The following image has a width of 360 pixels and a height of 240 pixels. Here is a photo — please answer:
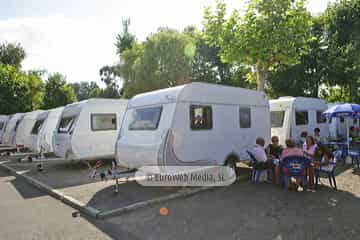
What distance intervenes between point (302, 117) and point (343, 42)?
10965mm

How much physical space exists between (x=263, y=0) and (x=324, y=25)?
526 inches

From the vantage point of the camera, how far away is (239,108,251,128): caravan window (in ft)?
26.5

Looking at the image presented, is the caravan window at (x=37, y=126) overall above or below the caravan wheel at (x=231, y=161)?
above

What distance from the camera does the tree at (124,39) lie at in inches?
1263

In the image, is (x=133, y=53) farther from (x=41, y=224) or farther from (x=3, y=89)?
(x=41, y=224)

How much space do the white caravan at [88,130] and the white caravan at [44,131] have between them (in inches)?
58.3

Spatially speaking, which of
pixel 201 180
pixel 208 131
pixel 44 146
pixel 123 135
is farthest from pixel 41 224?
pixel 44 146

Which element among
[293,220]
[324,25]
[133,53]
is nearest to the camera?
[293,220]

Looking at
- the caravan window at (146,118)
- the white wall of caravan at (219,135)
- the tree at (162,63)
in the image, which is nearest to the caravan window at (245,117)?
the white wall of caravan at (219,135)

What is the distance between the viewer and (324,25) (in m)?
20.5

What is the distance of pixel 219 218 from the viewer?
486cm

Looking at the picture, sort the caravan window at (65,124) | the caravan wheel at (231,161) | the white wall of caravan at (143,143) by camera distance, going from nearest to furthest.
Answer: the white wall of caravan at (143,143)
the caravan wheel at (231,161)
the caravan window at (65,124)

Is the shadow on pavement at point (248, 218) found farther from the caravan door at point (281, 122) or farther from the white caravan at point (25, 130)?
the white caravan at point (25, 130)

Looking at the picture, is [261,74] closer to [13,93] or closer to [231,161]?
[231,161]
